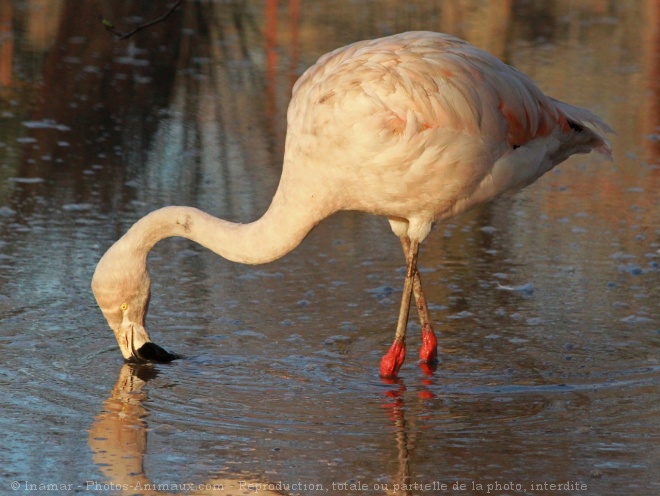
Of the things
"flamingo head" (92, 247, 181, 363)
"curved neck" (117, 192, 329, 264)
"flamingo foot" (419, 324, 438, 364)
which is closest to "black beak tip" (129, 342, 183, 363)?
"flamingo head" (92, 247, 181, 363)

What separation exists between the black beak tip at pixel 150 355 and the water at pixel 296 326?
3.8 inches

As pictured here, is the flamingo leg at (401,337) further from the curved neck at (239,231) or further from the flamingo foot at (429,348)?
the curved neck at (239,231)

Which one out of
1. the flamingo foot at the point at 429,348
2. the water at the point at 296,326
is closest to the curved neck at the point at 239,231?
the water at the point at 296,326

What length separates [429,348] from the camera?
6250mm

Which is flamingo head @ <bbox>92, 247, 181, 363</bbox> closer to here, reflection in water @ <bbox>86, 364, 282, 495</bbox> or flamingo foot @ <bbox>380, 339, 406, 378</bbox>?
reflection in water @ <bbox>86, 364, 282, 495</bbox>

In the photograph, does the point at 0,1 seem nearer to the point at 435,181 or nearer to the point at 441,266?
the point at 441,266

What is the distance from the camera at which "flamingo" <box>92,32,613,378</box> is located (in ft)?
19.2

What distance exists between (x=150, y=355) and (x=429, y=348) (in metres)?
1.41

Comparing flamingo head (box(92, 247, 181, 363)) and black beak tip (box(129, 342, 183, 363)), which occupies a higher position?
flamingo head (box(92, 247, 181, 363))

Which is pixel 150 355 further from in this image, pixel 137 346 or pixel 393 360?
pixel 393 360

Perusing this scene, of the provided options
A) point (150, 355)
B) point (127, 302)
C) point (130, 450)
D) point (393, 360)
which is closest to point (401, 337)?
point (393, 360)

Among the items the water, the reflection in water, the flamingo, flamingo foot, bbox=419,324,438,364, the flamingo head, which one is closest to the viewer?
the reflection in water

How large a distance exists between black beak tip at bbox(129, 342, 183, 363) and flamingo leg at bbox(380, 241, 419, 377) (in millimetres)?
1084

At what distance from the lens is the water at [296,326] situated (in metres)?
4.86
